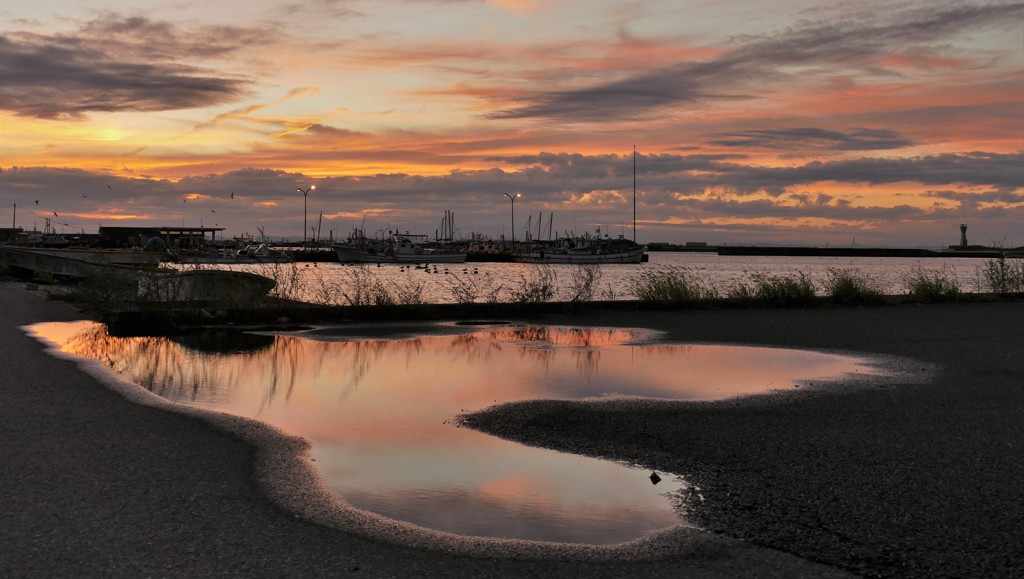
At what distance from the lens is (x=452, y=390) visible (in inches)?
523

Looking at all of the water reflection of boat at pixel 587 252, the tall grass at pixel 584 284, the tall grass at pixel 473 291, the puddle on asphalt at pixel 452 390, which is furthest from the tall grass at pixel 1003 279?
the water reflection of boat at pixel 587 252

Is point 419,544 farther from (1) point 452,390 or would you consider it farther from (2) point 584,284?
(2) point 584,284

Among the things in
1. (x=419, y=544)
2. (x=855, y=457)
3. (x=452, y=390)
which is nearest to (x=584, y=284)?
(x=452, y=390)

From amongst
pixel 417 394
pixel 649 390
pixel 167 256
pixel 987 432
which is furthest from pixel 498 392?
pixel 167 256

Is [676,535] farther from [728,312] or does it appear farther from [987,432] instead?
[728,312]

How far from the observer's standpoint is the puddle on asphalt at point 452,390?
24.1 ft

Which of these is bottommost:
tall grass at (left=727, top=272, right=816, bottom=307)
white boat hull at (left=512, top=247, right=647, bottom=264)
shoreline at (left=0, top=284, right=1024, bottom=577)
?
shoreline at (left=0, top=284, right=1024, bottom=577)

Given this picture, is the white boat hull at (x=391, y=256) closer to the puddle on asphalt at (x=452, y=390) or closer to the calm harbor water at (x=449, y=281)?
the calm harbor water at (x=449, y=281)

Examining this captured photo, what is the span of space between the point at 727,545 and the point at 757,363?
407 inches

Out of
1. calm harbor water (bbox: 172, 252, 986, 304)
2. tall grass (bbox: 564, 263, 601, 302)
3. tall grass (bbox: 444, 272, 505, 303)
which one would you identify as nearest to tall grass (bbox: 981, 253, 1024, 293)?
calm harbor water (bbox: 172, 252, 986, 304)

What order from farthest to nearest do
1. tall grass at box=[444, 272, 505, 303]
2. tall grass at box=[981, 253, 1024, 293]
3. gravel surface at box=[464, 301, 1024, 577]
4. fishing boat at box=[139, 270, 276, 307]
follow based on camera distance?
tall grass at box=[981, 253, 1024, 293] → tall grass at box=[444, 272, 505, 303] → fishing boat at box=[139, 270, 276, 307] → gravel surface at box=[464, 301, 1024, 577]

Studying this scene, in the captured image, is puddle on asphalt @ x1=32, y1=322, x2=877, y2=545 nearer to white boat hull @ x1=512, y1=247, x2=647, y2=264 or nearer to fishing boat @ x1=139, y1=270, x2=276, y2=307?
fishing boat @ x1=139, y1=270, x2=276, y2=307

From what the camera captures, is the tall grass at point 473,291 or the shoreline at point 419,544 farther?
the tall grass at point 473,291

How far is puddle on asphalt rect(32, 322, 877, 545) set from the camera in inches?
289
